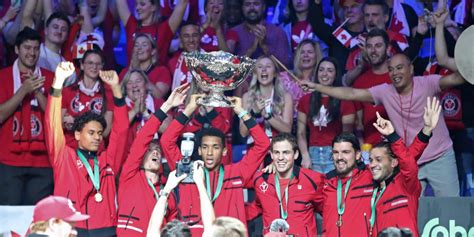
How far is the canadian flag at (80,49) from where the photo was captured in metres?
12.2

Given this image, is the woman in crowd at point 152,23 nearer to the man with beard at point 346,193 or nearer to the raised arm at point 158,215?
the man with beard at point 346,193

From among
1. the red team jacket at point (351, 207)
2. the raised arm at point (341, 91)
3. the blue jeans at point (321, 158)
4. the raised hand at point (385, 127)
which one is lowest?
the red team jacket at point (351, 207)

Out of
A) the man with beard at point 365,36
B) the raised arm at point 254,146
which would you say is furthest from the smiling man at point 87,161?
the man with beard at point 365,36

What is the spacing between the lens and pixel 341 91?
11594 mm

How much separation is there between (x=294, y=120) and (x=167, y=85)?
1304mm

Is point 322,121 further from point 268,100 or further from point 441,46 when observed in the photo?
point 441,46

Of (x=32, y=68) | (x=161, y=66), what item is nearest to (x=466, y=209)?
(x=161, y=66)

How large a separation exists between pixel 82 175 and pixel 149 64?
95.6 inches

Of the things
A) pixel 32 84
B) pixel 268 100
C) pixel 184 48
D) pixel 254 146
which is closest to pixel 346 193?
pixel 254 146

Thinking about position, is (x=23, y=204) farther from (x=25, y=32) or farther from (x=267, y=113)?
(x=267, y=113)

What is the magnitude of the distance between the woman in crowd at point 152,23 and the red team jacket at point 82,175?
2.21m

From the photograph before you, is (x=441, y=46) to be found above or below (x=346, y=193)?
above

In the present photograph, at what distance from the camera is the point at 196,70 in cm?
1035

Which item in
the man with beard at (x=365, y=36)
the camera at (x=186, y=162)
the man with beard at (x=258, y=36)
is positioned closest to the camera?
the camera at (x=186, y=162)
